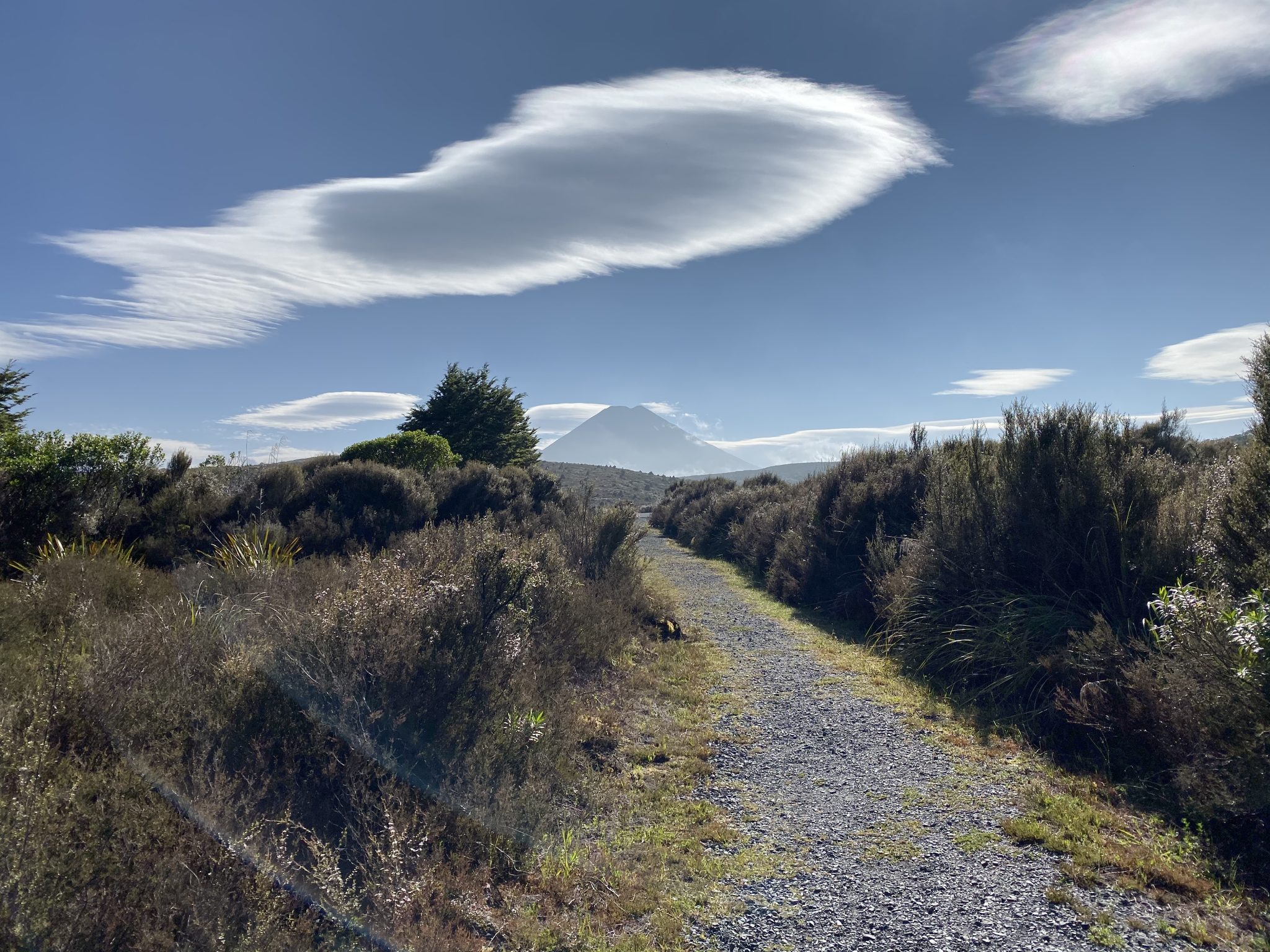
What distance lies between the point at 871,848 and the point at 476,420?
2698 cm

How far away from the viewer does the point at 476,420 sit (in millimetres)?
29359

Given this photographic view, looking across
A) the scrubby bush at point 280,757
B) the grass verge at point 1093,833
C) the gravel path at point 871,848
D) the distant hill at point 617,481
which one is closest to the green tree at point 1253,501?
the grass verge at point 1093,833

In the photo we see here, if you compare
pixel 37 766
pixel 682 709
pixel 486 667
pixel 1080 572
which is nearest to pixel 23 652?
pixel 37 766

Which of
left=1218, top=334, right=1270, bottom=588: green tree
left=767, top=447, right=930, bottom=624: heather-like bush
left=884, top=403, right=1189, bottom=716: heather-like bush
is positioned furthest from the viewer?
left=767, top=447, right=930, bottom=624: heather-like bush

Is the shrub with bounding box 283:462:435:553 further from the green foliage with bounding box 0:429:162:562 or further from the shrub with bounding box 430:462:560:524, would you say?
the green foliage with bounding box 0:429:162:562

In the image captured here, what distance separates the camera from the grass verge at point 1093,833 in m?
3.34

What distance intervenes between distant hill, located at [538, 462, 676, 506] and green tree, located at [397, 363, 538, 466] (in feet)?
41.3

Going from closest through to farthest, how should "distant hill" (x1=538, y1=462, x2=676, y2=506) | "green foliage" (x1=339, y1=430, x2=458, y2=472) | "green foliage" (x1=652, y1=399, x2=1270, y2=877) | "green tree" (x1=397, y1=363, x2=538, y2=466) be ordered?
1. "green foliage" (x1=652, y1=399, x2=1270, y2=877)
2. "green foliage" (x1=339, y1=430, x2=458, y2=472)
3. "green tree" (x1=397, y1=363, x2=538, y2=466)
4. "distant hill" (x1=538, y1=462, x2=676, y2=506)

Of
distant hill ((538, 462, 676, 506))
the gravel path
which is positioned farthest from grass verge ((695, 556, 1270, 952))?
distant hill ((538, 462, 676, 506))

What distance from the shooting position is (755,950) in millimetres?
3209

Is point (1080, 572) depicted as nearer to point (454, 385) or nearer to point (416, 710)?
point (416, 710)

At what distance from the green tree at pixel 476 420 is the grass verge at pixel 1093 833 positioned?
78.1 ft

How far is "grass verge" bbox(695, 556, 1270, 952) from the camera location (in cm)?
334

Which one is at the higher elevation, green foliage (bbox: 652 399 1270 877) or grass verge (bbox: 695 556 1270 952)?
green foliage (bbox: 652 399 1270 877)
